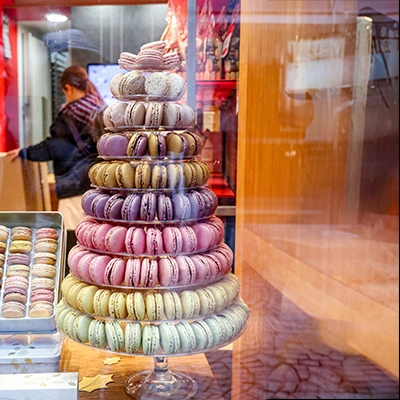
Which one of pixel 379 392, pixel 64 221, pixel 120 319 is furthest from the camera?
pixel 64 221

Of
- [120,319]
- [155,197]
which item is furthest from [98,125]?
[120,319]

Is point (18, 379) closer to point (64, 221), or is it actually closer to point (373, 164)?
point (64, 221)

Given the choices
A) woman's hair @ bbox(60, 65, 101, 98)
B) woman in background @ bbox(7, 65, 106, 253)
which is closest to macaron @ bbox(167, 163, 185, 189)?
woman in background @ bbox(7, 65, 106, 253)

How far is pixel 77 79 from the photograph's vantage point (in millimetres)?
1302

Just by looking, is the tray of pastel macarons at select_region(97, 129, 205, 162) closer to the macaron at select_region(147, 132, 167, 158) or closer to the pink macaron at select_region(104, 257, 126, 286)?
the macaron at select_region(147, 132, 167, 158)

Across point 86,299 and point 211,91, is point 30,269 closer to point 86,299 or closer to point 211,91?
point 86,299

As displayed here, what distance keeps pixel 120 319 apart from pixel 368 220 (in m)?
0.50

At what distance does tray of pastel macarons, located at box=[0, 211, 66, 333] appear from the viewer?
0.95m

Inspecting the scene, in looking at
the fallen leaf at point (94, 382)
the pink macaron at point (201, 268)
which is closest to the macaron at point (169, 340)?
the pink macaron at point (201, 268)

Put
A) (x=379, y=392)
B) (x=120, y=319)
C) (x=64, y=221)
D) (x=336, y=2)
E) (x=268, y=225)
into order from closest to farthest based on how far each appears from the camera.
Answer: (x=379, y=392), (x=336, y=2), (x=268, y=225), (x=120, y=319), (x=64, y=221)

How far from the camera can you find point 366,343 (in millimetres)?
426

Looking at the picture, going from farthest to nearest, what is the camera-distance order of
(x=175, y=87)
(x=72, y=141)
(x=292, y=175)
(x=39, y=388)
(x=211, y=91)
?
(x=72, y=141), (x=211, y=91), (x=175, y=87), (x=39, y=388), (x=292, y=175)

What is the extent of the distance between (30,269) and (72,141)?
15.0 inches

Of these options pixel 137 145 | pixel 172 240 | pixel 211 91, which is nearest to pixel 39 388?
pixel 172 240
